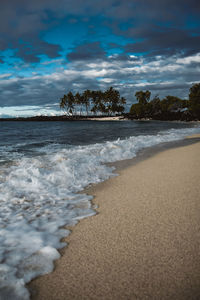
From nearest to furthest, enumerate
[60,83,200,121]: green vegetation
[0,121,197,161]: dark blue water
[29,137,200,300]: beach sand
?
[29,137,200,300]: beach sand < [0,121,197,161]: dark blue water < [60,83,200,121]: green vegetation

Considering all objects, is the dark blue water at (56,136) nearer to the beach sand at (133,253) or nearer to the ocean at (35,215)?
the ocean at (35,215)

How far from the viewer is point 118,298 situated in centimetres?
167

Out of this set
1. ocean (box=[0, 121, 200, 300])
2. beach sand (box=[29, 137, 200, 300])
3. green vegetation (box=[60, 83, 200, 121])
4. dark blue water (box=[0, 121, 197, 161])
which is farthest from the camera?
green vegetation (box=[60, 83, 200, 121])

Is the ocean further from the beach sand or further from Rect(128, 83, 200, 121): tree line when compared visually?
Rect(128, 83, 200, 121): tree line

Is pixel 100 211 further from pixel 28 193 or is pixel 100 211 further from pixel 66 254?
pixel 28 193

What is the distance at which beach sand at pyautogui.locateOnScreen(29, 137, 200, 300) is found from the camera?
1.74 meters

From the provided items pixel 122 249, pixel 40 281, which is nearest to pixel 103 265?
pixel 122 249

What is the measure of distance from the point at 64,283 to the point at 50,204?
1966 mm

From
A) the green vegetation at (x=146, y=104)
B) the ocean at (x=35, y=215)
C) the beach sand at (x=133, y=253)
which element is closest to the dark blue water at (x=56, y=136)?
the ocean at (x=35, y=215)

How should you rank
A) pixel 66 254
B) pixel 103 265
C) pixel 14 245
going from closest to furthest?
pixel 103 265
pixel 66 254
pixel 14 245

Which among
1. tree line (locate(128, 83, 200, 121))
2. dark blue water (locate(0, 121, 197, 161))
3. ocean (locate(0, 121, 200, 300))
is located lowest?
ocean (locate(0, 121, 200, 300))

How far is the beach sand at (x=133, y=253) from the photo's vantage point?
5.71ft

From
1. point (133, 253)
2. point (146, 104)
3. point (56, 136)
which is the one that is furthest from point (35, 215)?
point (146, 104)

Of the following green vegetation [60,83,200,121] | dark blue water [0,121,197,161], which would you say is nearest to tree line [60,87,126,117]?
green vegetation [60,83,200,121]
